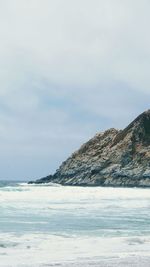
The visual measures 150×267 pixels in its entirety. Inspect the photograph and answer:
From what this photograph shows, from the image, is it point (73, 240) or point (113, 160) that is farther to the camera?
point (113, 160)

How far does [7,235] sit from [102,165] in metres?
97.8

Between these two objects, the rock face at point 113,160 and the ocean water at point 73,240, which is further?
the rock face at point 113,160

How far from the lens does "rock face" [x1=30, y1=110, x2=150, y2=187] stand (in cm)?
11125

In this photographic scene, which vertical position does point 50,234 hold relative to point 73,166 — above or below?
below

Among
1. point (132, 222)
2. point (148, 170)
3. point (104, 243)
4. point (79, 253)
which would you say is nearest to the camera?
point (79, 253)

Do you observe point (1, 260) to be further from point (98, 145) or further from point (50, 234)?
point (98, 145)

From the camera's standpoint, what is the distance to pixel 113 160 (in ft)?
388

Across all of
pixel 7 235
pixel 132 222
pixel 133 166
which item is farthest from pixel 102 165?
pixel 7 235

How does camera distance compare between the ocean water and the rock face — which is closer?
the ocean water

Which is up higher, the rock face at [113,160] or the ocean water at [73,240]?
the rock face at [113,160]

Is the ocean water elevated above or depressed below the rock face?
below

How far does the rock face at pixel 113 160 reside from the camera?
4380 inches

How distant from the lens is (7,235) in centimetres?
2194

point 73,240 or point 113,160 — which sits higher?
point 113,160
